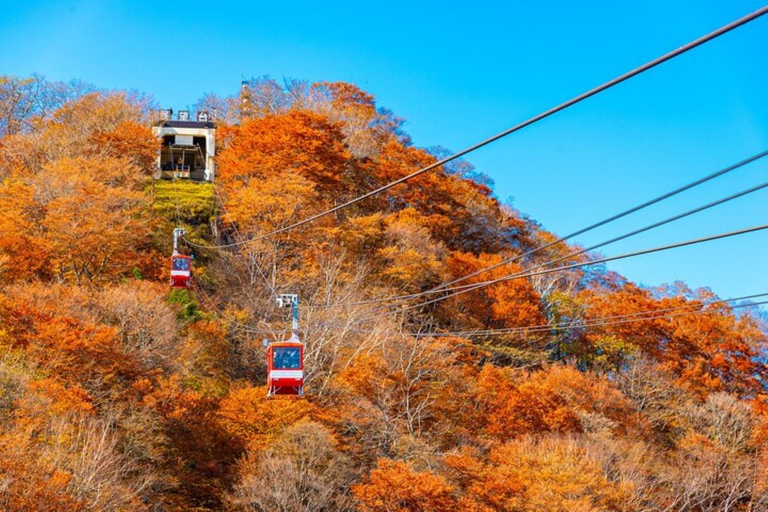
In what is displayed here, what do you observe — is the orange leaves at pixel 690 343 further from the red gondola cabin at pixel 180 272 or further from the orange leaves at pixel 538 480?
the red gondola cabin at pixel 180 272

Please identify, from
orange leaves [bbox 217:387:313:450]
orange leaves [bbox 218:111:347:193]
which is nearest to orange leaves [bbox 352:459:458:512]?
orange leaves [bbox 217:387:313:450]

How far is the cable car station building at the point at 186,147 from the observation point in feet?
130

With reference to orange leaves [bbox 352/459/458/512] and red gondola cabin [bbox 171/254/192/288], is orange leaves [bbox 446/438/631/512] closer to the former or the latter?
orange leaves [bbox 352/459/458/512]

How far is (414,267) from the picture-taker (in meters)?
29.7

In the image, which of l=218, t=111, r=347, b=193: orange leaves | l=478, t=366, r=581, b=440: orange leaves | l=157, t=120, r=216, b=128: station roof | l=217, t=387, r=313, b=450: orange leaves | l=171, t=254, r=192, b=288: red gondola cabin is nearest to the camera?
l=217, t=387, r=313, b=450: orange leaves

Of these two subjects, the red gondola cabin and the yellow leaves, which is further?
the yellow leaves

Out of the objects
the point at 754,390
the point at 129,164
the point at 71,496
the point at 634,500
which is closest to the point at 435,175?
the point at 129,164

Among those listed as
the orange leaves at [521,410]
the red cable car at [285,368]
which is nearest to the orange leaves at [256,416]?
the red cable car at [285,368]

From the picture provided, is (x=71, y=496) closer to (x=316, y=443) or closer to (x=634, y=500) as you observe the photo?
(x=316, y=443)

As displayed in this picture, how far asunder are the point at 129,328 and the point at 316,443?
5.94 metres

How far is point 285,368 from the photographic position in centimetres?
1568

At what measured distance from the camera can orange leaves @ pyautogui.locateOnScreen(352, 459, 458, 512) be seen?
723 inches

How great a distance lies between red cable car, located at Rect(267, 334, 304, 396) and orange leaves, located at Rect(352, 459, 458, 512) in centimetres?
406

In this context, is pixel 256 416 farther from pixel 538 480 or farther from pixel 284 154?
pixel 284 154
